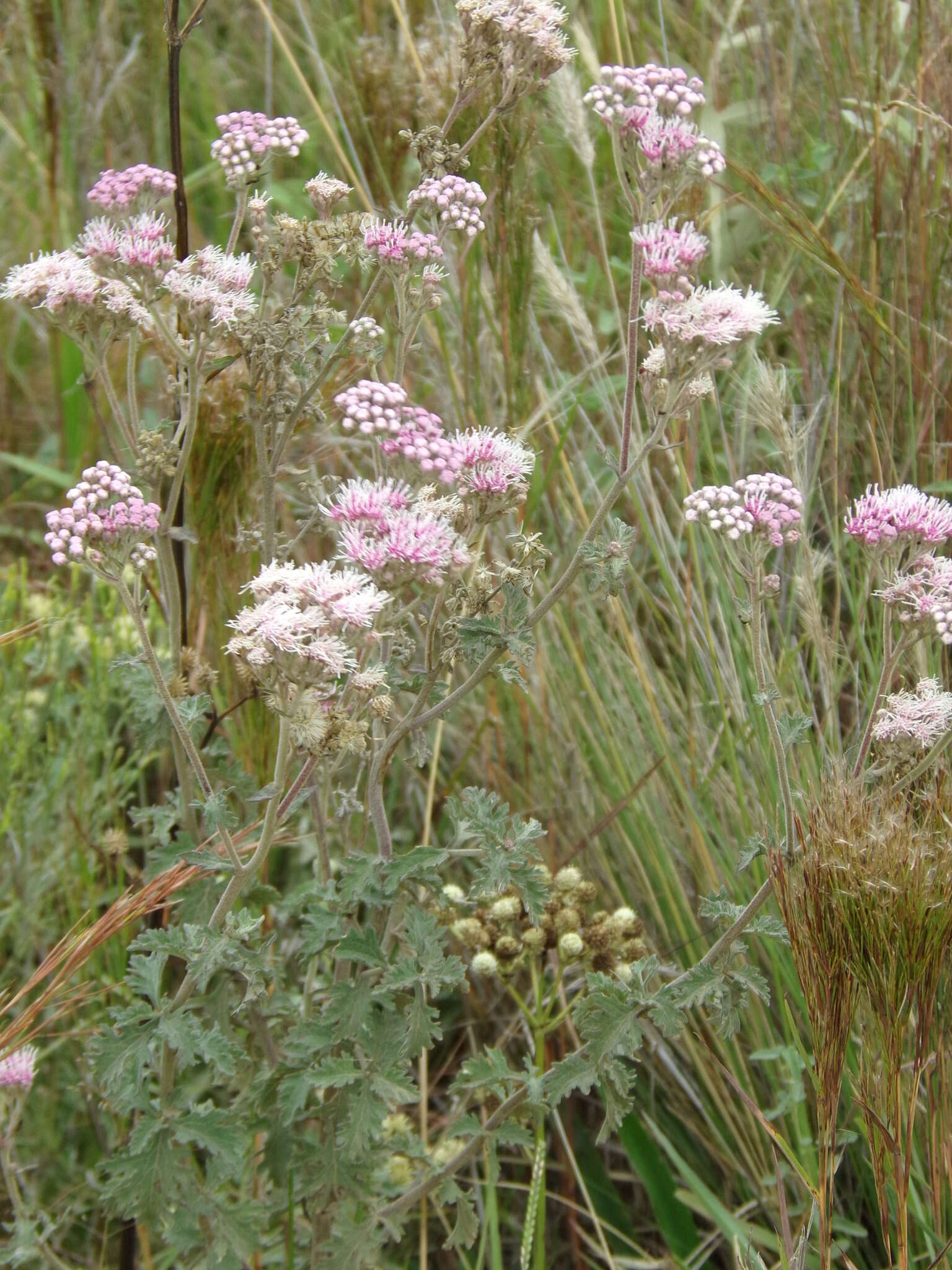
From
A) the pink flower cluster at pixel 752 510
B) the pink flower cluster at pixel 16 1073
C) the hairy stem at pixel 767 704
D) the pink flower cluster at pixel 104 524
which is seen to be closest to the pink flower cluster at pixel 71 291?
the pink flower cluster at pixel 104 524

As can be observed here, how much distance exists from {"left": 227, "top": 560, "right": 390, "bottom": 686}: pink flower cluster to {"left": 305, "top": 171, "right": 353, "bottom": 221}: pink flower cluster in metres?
0.75

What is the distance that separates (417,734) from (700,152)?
38.7 inches

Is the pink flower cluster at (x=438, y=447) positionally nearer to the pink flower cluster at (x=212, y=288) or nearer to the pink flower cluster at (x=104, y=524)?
the pink flower cluster at (x=212, y=288)

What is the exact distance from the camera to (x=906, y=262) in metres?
2.89

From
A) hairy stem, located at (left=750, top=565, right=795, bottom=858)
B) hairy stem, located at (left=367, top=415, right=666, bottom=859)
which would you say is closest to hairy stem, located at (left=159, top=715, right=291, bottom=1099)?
hairy stem, located at (left=367, top=415, right=666, bottom=859)

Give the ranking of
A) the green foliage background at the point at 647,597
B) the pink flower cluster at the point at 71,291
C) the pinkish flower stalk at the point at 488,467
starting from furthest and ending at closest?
the green foliage background at the point at 647,597
the pink flower cluster at the point at 71,291
the pinkish flower stalk at the point at 488,467

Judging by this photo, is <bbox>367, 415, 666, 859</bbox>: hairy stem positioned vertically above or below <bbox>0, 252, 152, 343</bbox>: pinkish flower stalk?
below

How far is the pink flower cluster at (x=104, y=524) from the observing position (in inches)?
71.3

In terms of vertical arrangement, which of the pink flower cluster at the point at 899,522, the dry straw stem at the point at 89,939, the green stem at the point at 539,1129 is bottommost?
the green stem at the point at 539,1129

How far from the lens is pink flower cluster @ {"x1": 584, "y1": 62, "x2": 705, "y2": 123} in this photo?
1906 millimetres

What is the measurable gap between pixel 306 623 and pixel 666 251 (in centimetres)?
81

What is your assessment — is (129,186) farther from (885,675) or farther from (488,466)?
(885,675)

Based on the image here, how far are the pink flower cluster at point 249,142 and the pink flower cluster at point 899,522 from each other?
1.13 m

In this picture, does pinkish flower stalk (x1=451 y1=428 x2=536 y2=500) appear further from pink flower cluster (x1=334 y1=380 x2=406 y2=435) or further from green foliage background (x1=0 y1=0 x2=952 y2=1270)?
green foliage background (x1=0 y1=0 x2=952 y2=1270)
